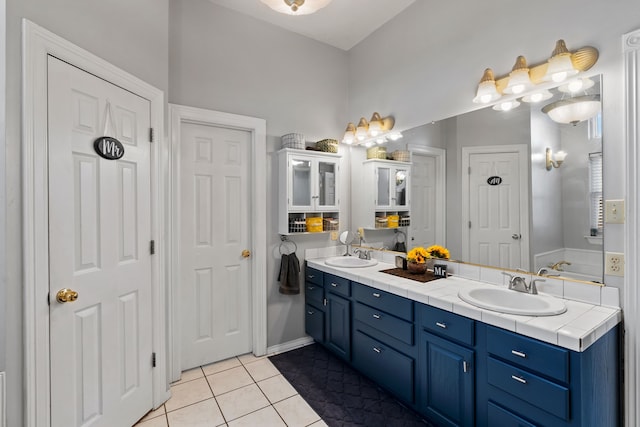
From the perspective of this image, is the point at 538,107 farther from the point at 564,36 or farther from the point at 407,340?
the point at 407,340

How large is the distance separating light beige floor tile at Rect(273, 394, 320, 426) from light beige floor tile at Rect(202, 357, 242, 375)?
27.8 inches

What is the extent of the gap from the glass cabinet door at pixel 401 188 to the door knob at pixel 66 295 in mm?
2354

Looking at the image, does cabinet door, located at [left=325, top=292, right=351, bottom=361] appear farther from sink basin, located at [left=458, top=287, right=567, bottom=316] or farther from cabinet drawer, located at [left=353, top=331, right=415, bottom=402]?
sink basin, located at [left=458, top=287, right=567, bottom=316]

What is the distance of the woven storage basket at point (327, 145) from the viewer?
2.96 metres

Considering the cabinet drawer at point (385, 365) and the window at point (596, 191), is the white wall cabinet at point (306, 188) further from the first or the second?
the window at point (596, 191)

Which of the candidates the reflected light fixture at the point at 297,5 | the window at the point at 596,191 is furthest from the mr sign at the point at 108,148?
the window at the point at 596,191

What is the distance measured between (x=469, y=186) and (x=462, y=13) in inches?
50.7

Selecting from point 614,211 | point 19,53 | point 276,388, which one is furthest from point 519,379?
point 19,53

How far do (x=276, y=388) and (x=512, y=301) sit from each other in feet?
5.73

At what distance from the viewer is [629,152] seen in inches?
57.4

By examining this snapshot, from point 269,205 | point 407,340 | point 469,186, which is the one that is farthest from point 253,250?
point 469,186

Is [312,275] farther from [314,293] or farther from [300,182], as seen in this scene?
[300,182]

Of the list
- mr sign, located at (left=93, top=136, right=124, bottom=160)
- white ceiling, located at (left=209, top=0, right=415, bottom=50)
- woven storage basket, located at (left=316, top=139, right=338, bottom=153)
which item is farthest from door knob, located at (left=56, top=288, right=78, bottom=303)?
white ceiling, located at (left=209, top=0, right=415, bottom=50)

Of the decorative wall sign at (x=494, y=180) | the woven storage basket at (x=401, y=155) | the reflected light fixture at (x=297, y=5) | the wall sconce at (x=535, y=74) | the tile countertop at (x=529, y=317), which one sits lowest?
the tile countertop at (x=529, y=317)
